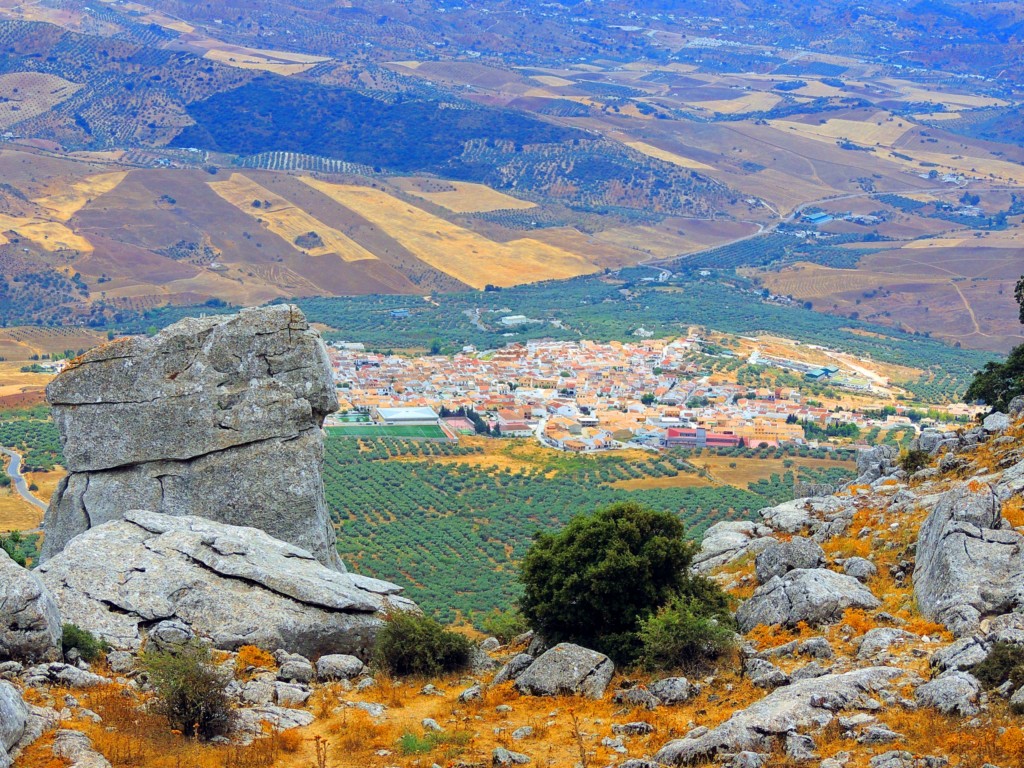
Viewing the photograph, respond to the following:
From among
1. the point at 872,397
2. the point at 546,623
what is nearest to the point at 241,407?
the point at 546,623

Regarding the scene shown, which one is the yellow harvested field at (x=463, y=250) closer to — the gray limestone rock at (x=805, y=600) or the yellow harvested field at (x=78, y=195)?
the yellow harvested field at (x=78, y=195)

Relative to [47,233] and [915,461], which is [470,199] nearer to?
[47,233]

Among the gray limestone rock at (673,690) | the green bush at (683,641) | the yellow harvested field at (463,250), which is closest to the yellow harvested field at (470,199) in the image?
the yellow harvested field at (463,250)

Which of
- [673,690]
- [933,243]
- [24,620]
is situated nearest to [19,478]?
[24,620]

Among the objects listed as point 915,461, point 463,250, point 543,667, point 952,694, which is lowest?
point 463,250

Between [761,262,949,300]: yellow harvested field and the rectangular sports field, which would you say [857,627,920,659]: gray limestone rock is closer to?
the rectangular sports field

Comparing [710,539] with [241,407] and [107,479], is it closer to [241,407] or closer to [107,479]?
[241,407]
